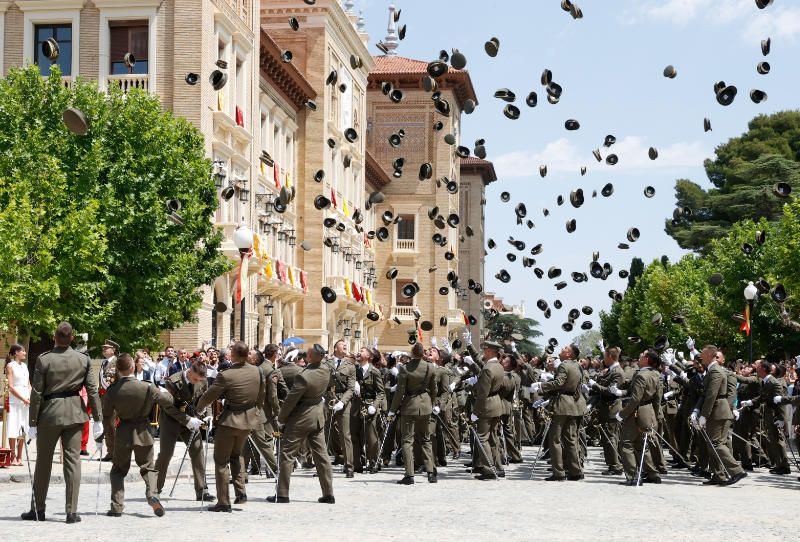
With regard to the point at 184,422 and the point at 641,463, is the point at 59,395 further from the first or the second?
the point at 641,463

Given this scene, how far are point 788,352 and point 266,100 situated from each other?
23.8 m

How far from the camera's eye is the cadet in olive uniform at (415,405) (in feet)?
60.5

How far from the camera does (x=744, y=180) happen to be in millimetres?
74500

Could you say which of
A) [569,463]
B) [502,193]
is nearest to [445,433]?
[569,463]

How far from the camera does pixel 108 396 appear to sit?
A: 1356 cm

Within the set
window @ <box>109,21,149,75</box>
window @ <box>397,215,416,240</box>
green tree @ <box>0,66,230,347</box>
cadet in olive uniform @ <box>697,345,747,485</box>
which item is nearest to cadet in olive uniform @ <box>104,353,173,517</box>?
cadet in olive uniform @ <box>697,345,747,485</box>

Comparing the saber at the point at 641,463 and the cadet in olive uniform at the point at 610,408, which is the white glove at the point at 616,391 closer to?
the cadet in olive uniform at the point at 610,408

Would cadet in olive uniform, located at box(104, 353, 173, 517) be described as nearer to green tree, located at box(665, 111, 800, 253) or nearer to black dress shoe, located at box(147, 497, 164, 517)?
black dress shoe, located at box(147, 497, 164, 517)

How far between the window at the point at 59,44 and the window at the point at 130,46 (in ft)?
4.22

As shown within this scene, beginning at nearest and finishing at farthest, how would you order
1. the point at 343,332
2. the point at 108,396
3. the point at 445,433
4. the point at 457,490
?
the point at 108,396, the point at 457,490, the point at 445,433, the point at 343,332

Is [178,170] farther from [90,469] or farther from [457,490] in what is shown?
[457,490]

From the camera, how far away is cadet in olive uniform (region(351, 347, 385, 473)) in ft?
66.8

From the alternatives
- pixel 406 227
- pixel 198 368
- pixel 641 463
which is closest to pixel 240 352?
pixel 198 368

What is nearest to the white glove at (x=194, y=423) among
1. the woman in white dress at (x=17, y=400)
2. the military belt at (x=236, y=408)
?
the military belt at (x=236, y=408)
